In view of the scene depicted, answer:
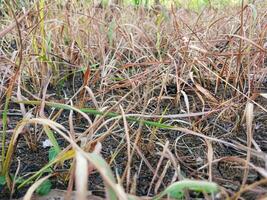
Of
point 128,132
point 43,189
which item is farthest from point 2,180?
point 128,132

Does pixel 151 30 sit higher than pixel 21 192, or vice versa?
pixel 151 30

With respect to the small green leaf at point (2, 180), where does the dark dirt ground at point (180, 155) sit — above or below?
below

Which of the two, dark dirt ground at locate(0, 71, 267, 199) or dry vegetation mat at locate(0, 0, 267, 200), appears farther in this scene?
dark dirt ground at locate(0, 71, 267, 199)

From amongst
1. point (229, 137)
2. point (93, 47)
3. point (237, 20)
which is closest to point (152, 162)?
point (229, 137)

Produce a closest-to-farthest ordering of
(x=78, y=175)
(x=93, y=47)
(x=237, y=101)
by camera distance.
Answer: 1. (x=78, y=175)
2. (x=237, y=101)
3. (x=93, y=47)

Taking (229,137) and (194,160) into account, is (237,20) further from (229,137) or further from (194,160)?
(194,160)

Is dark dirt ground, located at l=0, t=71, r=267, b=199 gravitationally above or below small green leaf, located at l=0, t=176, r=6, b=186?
below

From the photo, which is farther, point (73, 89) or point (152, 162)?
point (73, 89)

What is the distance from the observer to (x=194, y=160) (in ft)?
2.18

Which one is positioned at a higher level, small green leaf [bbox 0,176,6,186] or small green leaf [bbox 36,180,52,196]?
small green leaf [bbox 0,176,6,186]

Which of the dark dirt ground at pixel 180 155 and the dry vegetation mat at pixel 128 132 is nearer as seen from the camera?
the dry vegetation mat at pixel 128 132

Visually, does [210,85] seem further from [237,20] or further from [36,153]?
[36,153]

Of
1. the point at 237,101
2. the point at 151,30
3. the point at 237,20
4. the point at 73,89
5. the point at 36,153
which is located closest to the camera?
the point at 36,153

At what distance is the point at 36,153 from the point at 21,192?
0.40ft
